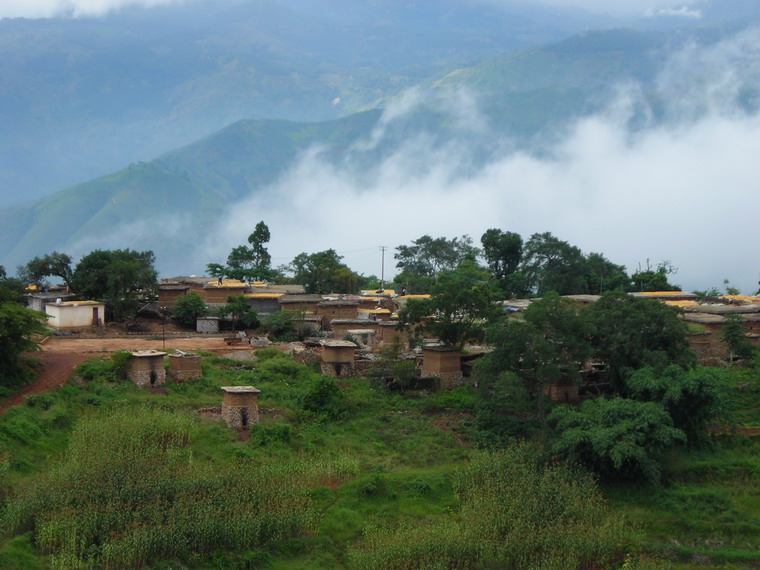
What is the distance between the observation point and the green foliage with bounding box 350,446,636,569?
23578 millimetres

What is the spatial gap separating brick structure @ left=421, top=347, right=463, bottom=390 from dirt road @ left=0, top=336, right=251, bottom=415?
8711 mm

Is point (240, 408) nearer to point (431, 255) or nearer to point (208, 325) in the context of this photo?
point (208, 325)

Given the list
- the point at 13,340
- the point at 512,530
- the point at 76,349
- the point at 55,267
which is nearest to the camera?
the point at 512,530

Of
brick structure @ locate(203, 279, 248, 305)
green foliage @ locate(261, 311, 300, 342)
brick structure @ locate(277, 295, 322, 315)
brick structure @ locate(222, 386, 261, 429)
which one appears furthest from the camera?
brick structure @ locate(203, 279, 248, 305)

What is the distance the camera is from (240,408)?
31.3 meters

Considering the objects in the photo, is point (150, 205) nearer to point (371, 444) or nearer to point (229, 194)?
point (229, 194)

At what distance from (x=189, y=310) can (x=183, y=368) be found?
40.1 feet

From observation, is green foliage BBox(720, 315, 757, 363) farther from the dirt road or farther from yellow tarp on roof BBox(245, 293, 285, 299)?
yellow tarp on roof BBox(245, 293, 285, 299)

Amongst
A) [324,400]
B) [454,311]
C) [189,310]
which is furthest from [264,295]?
[324,400]

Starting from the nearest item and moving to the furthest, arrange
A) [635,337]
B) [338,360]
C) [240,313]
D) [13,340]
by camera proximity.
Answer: [13,340]
[635,337]
[338,360]
[240,313]

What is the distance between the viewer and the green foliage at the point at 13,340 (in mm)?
31688

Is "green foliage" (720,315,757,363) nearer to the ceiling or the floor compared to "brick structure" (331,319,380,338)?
nearer to the floor

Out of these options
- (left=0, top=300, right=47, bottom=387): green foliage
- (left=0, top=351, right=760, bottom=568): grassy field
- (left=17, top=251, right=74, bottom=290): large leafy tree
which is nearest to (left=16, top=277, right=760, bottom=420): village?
(left=17, top=251, right=74, bottom=290): large leafy tree

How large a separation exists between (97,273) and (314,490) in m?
25.4
